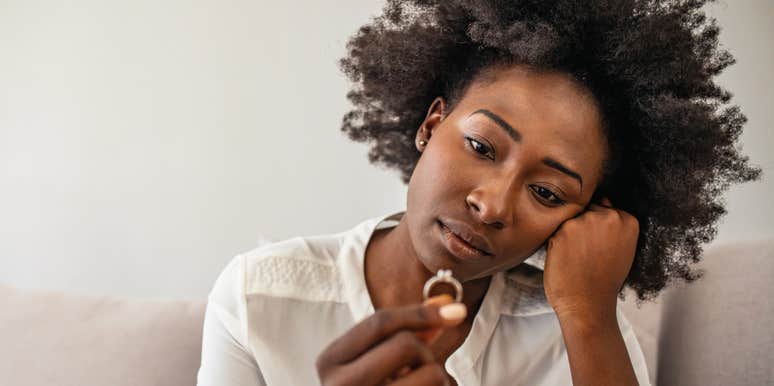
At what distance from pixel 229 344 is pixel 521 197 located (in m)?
0.55

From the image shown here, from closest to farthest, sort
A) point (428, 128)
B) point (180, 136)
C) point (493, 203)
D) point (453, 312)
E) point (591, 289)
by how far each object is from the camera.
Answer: point (453, 312), point (493, 203), point (591, 289), point (428, 128), point (180, 136)

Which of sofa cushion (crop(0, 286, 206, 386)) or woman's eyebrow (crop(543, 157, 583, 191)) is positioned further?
sofa cushion (crop(0, 286, 206, 386))

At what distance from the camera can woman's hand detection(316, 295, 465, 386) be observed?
28.5 inches

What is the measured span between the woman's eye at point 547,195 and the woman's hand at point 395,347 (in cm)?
44

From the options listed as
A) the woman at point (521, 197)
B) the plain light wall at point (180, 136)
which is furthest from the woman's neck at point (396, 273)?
the plain light wall at point (180, 136)

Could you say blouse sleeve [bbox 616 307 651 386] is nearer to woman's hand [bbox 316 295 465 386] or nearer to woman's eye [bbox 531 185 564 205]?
woman's eye [bbox 531 185 564 205]

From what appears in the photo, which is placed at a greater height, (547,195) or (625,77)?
(625,77)

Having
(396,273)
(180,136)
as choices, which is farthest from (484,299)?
(180,136)

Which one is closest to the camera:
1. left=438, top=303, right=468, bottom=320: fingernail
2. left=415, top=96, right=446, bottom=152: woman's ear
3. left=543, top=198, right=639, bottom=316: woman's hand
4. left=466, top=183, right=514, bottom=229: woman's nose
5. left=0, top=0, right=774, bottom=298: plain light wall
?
left=438, top=303, right=468, bottom=320: fingernail

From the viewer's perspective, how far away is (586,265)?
48.1 inches

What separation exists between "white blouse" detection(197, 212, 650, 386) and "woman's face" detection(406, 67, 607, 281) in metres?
0.20

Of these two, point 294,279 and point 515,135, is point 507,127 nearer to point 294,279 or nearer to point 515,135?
point 515,135

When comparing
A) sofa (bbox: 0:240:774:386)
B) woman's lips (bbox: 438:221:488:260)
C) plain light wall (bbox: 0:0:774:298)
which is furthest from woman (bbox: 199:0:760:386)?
plain light wall (bbox: 0:0:774:298)

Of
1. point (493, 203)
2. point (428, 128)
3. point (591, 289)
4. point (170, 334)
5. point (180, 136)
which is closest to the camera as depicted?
point (493, 203)
